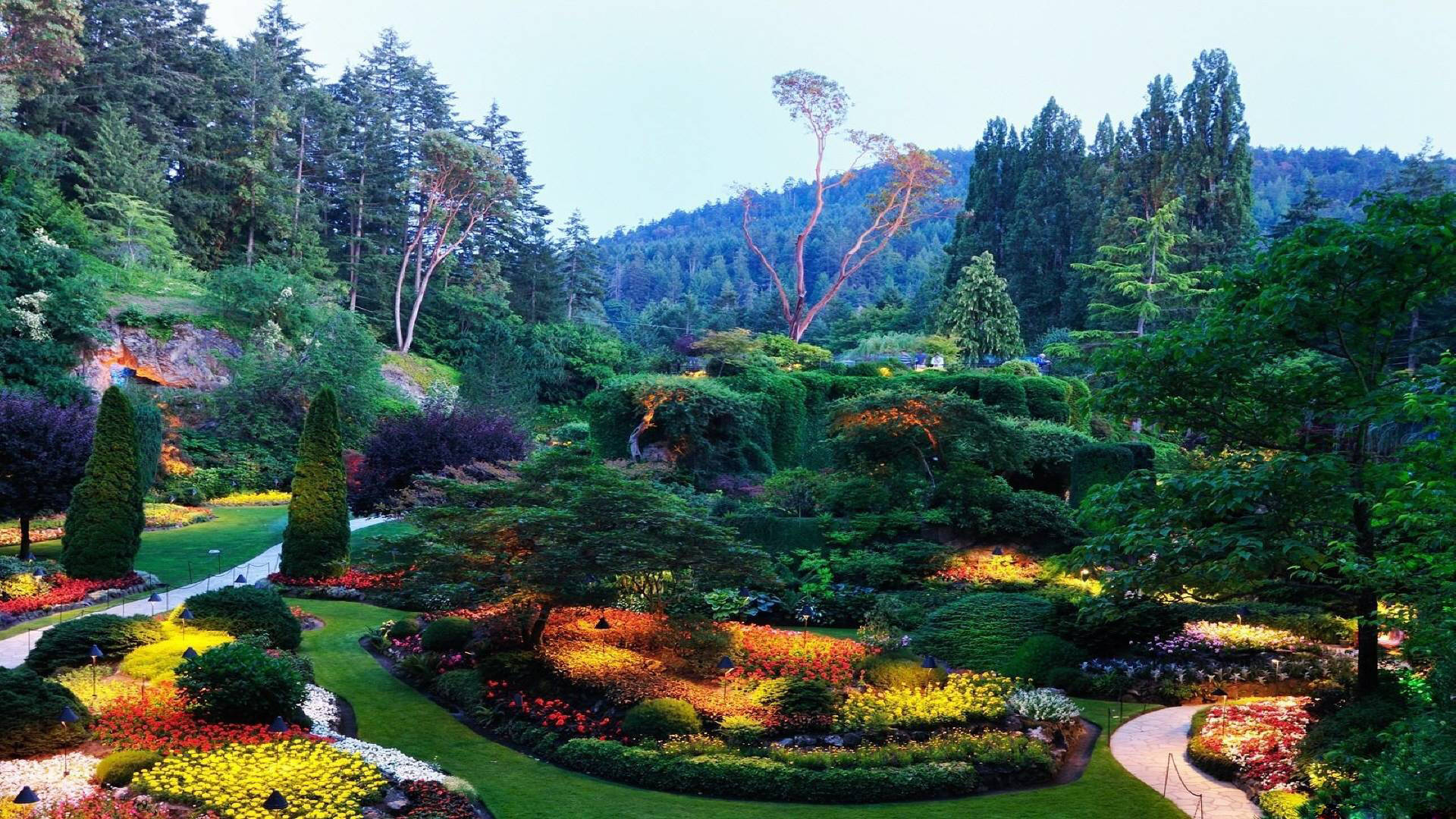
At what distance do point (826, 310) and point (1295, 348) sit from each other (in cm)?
6114

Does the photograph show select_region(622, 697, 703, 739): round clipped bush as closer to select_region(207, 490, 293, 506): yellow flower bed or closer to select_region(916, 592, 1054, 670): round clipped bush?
select_region(916, 592, 1054, 670): round clipped bush

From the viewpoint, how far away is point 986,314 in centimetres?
4534

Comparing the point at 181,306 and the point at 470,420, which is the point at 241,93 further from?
the point at 470,420

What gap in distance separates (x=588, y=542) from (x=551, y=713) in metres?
2.15

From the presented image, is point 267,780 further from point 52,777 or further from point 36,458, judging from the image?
point 36,458

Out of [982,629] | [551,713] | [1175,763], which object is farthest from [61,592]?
[1175,763]

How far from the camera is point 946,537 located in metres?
21.5

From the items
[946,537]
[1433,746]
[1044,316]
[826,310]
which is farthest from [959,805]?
[826,310]

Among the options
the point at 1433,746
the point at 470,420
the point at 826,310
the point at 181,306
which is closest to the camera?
the point at 1433,746

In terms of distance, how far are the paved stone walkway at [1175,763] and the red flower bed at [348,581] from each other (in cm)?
1342

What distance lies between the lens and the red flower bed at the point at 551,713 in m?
11.4

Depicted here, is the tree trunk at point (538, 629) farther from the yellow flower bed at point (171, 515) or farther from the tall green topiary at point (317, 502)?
the yellow flower bed at point (171, 515)

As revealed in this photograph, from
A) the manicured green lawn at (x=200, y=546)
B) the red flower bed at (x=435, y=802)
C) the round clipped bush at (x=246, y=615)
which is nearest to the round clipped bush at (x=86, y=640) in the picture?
the round clipped bush at (x=246, y=615)

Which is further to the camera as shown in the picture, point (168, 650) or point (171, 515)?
point (171, 515)
